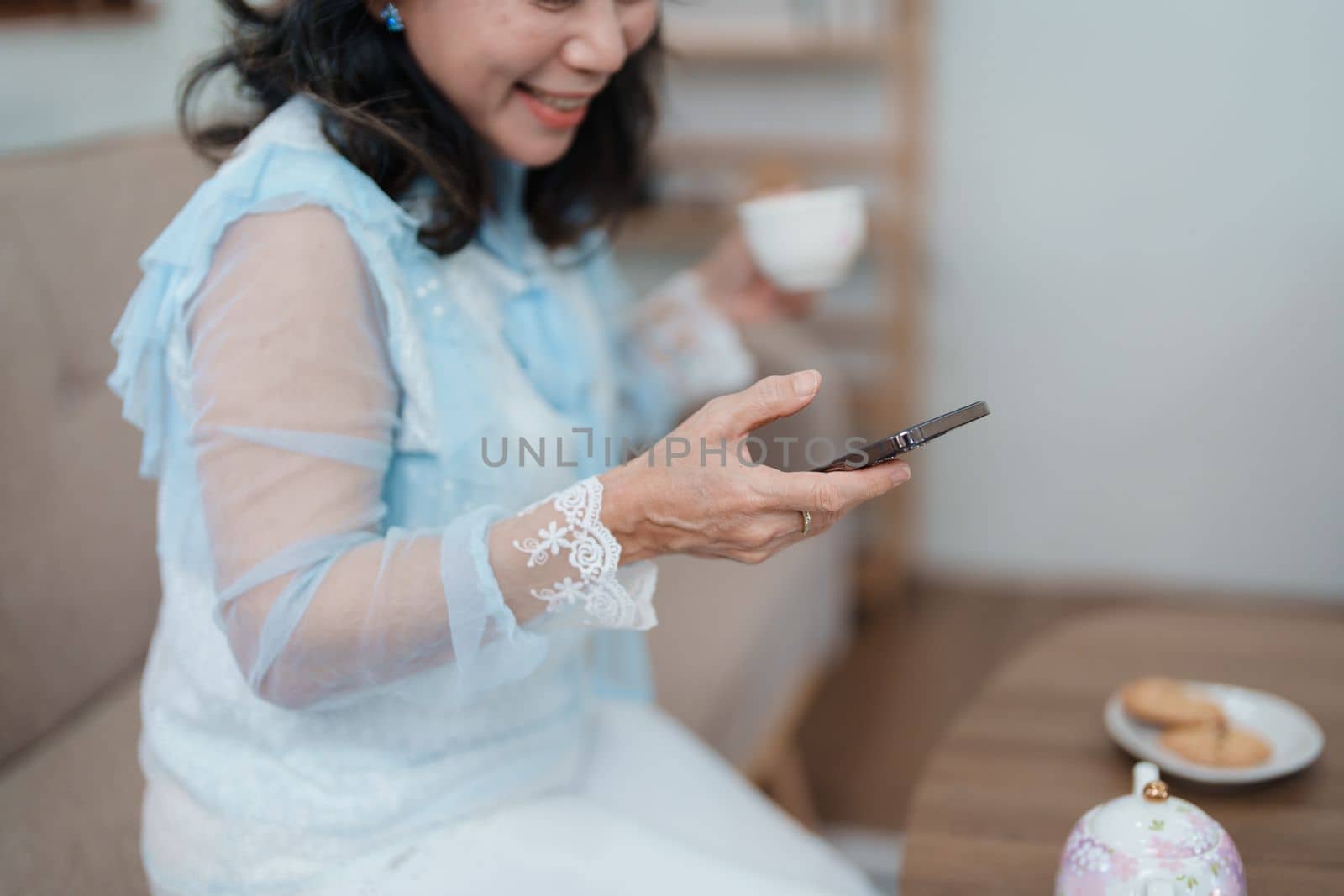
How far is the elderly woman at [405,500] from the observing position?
Answer: 828mm

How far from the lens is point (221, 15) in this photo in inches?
41.5

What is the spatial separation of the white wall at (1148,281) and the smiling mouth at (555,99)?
1.66m

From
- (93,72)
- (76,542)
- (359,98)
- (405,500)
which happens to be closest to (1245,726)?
(405,500)

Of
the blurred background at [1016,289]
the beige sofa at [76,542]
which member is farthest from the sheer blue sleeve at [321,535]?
the blurred background at [1016,289]

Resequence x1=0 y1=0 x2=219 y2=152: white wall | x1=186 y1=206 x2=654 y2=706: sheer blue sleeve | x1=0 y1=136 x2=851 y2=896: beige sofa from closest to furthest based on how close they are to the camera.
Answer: x1=186 y1=206 x2=654 y2=706: sheer blue sleeve < x1=0 y1=136 x2=851 y2=896: beige sofa < x1=0 y1=0 x2=219 y2=152: white wall

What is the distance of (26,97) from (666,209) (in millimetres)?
1332

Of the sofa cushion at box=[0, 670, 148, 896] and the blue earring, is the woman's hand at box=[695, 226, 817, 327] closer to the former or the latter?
the blue earring

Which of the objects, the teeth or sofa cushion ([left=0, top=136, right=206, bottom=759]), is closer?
the teeth

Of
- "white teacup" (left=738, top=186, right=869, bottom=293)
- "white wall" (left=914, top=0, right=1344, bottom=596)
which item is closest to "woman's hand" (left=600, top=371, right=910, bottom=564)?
"white teacup" (left=738, top=186, right=869, bottom=293)

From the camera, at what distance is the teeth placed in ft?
3.30

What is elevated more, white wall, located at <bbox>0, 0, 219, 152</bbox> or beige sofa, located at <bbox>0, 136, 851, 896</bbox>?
white wall, located at <bbox>0, 0, 219, 152</bbox>

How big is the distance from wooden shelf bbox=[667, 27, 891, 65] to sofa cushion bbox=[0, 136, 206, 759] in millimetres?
1292

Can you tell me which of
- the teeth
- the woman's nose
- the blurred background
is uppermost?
the woman's nose

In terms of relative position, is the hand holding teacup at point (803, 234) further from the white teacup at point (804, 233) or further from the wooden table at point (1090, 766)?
the wooden table at point (1090, 766)
